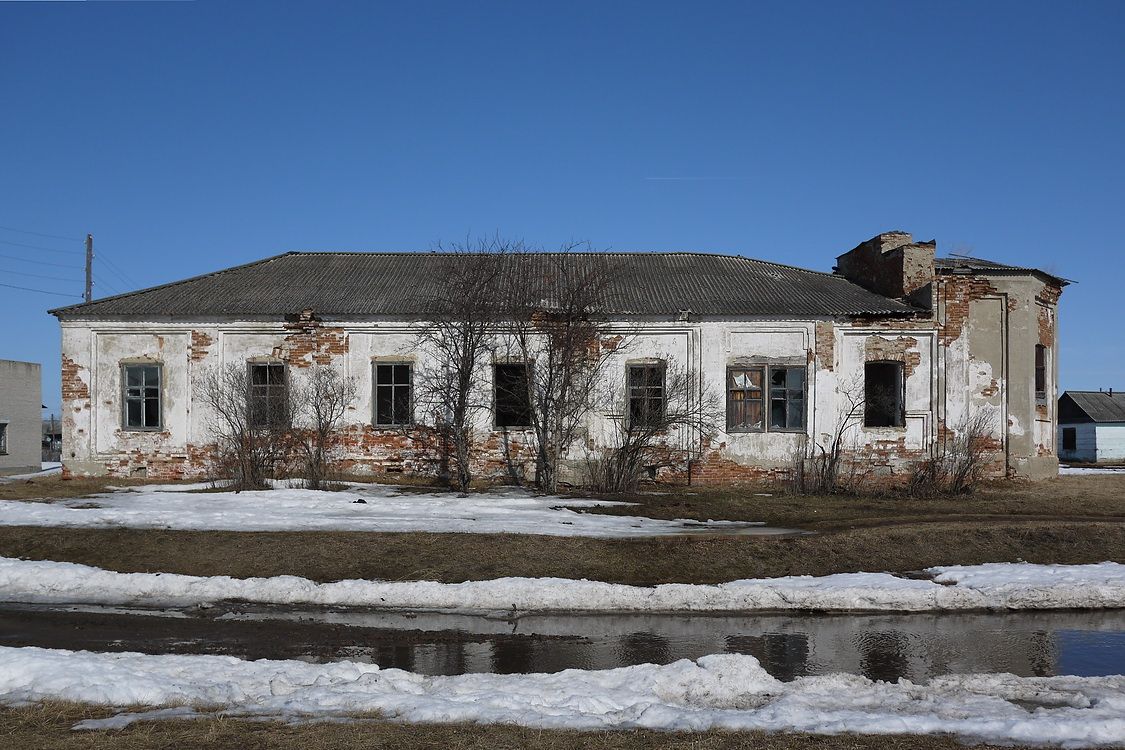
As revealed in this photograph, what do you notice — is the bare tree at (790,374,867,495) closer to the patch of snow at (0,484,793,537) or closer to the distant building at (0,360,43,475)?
the patch of snow at (0,484,793,537)

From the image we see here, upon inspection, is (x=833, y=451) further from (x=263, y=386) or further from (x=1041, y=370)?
(x=263, y=386)

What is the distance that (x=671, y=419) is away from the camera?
67.6 ft

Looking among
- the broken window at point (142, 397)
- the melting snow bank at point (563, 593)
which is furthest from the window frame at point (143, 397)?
the melting snow bank at point (563, 593)

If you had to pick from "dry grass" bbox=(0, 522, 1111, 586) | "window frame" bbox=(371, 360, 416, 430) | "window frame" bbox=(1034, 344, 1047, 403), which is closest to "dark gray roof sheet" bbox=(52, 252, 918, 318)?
"window frame" bbox=(371, 360, 416, 430)

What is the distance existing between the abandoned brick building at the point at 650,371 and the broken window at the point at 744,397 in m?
0.04

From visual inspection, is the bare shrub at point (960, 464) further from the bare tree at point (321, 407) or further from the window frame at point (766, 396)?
the bare tree at point (321, 407)

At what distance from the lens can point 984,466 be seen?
69.7 ft

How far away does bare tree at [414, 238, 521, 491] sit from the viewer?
20453 millimetres

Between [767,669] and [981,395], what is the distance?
1673 cm

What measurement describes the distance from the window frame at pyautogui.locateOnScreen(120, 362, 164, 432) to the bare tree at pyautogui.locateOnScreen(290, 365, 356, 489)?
136 inches

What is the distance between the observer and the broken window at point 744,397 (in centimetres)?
2122

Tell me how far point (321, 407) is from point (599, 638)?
14143 mm

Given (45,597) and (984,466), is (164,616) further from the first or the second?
(984,466)

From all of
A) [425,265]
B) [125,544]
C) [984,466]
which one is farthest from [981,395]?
[125,544]
